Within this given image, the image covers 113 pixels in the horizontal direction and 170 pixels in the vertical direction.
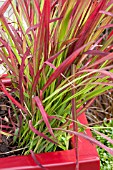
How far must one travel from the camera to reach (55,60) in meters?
0.78

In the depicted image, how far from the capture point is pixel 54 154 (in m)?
0.79

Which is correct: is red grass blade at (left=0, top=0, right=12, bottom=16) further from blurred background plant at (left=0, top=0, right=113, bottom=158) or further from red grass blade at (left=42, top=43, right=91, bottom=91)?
red grass blade at (left=42, top=43, right=91, bottom=91)

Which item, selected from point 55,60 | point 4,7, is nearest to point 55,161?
point 55,60

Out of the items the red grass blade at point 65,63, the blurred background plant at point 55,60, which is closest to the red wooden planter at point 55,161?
the blurred background plant at point 55,60

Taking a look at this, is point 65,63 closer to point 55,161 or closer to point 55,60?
point 55,60

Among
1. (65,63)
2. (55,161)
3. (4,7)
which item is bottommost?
(55,161)

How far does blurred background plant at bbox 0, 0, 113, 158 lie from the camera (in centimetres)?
69

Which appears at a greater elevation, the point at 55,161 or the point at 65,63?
the point at 65,63

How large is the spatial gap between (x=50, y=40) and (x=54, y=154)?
230 millimetres

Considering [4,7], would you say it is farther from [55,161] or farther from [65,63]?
[55,161]

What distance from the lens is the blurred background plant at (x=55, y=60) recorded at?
2.26ft

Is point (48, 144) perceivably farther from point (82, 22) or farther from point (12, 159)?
point (82, 22)

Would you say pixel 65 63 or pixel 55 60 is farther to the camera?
pixel 55 60

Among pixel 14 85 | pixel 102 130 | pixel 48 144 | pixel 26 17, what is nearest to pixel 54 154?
pixel 48 144
